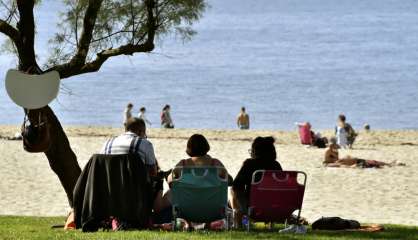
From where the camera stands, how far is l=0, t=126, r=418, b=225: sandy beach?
16766 mm

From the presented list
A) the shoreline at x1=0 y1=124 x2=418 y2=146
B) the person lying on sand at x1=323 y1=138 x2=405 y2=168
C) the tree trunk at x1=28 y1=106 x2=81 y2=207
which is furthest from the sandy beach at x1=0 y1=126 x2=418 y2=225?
the tree trunk at x1=28 y1=106 x2=81 y2=207

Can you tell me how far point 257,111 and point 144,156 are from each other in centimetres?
4162

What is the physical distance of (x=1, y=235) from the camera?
9719mm

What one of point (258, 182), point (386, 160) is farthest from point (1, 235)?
point (386, 160)

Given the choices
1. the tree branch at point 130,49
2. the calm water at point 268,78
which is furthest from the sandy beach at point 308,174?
the tree branch at point 130,49

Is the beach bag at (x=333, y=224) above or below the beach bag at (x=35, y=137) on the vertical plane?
below

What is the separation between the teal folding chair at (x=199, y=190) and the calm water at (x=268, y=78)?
15557 millimetres

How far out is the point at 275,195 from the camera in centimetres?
1002

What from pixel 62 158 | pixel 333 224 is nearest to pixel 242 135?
pixel 62 158

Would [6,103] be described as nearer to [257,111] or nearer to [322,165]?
[257,111]

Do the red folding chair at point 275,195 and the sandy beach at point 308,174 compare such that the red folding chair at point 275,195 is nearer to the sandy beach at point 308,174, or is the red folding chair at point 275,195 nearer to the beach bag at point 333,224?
the beach bag at point 333,224

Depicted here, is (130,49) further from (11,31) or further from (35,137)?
(35,137)

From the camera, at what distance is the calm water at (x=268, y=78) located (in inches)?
2000

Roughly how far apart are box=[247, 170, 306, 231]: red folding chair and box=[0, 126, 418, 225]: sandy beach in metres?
4.93
